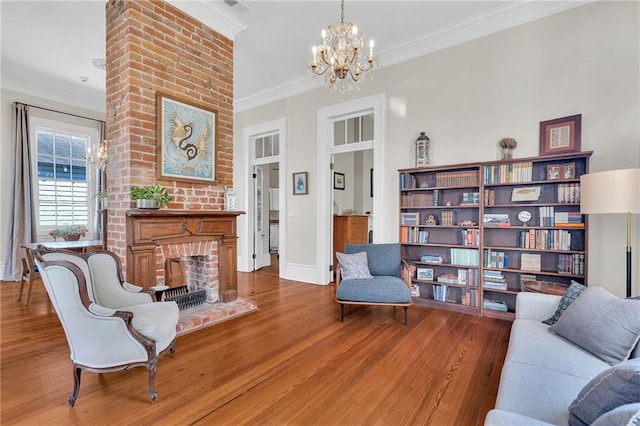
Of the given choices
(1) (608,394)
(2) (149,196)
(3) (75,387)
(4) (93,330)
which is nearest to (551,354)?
(1) (608,394)

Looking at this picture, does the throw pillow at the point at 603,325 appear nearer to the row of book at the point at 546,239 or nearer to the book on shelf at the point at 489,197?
the row of book at the point at 546,239

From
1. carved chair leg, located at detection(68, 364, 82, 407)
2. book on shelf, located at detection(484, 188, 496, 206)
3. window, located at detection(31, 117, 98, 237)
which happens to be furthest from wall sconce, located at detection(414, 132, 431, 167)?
window, located at detection(31, 117, 98, 237)

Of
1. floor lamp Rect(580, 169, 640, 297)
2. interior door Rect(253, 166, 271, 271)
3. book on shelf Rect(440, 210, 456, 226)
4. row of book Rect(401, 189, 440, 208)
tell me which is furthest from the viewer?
interior door Rect(253, 166, 271, 271)

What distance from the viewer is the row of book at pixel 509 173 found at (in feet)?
10.8

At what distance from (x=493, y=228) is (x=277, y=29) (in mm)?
3665

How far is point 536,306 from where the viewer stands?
7.57 feet

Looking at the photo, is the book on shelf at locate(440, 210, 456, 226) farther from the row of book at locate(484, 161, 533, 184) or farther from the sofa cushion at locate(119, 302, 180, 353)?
the sofa cushion at locate(119, 302, 180, 353)

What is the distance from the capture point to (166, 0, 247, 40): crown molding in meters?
3.28

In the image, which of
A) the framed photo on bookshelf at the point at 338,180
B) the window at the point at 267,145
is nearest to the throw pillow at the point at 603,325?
the framed photo on bookshelf at the point at 338,180

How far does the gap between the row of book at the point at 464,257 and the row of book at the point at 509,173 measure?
85 cm

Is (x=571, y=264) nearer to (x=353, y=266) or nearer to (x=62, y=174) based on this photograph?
(x=353, y=266)

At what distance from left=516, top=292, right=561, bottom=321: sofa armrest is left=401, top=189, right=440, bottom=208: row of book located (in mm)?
1679

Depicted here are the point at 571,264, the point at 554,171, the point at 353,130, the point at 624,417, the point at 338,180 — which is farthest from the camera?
the point at 338,180

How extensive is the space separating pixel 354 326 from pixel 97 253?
248 centimetres
